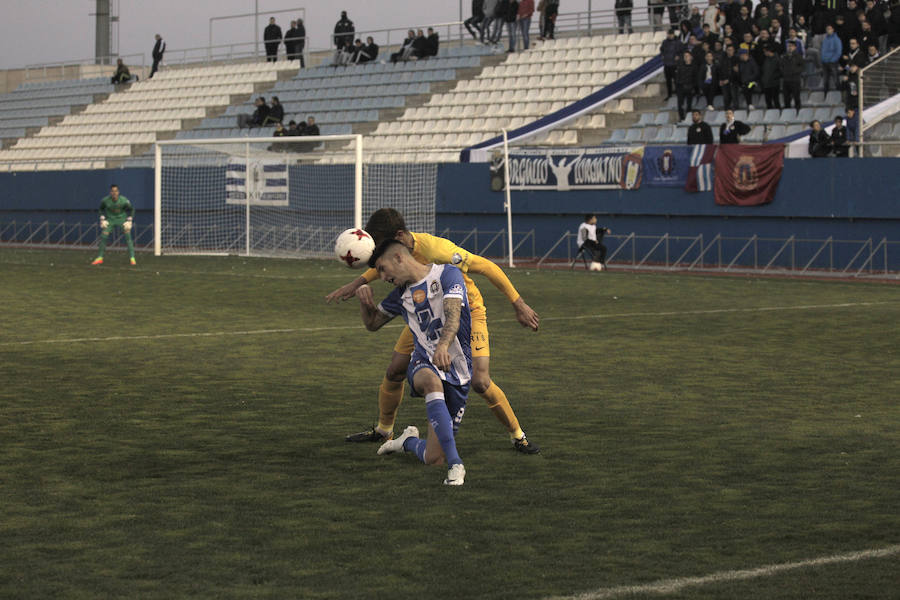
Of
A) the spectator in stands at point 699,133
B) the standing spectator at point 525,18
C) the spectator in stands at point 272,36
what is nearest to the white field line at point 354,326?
the spectator in stands at point 699,133

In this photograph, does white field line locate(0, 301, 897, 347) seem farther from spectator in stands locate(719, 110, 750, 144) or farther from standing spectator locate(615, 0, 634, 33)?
standing spectator locate(615, 0, 634, 33)

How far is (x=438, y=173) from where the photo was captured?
35562 mm

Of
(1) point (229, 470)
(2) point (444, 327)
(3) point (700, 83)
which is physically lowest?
(1) point (229, 470)

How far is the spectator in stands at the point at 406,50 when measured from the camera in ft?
144

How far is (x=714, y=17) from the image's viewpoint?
33.9m

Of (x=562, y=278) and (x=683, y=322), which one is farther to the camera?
(x=562, y=278)

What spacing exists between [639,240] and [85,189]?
1994 centimetres

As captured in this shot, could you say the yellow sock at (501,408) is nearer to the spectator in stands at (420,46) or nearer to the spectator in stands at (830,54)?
the spectator in stands at (830,54)

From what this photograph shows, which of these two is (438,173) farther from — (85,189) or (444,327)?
(444,327)

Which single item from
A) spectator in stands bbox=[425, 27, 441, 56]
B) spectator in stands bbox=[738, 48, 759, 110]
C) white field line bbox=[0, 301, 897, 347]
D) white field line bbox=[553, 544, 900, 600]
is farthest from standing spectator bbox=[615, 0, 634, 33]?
white field line bbox=[553, 544, 900, 600]

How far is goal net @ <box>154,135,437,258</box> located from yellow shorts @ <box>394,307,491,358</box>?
84.6 ft

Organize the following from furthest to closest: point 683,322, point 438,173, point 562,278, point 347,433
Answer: point 438,173
point 562,278
point 683,322
point 347,433

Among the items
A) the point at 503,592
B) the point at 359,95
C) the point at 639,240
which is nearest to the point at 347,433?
the point at 503,592

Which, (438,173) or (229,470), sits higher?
(438,173)
